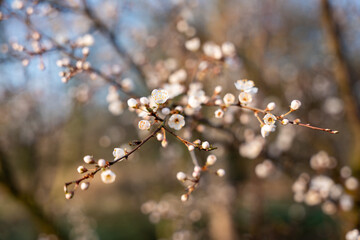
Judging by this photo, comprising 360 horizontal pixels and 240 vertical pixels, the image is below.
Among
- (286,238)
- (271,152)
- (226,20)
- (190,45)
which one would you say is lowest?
(286,238)

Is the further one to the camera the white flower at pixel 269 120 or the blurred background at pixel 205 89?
the blurred background at pixel 205 89

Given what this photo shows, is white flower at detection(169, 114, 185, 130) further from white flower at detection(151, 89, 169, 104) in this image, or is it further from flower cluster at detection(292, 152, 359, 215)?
flower cluster at detection(292, 152, 359, 215)

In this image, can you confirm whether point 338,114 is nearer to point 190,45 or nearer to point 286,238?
point 286,238

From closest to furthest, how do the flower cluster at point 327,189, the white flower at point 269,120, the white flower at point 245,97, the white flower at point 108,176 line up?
the white flower at point 108,176, the white flower at point 269,120, the white flower at point 245,97, the flower cluster at point 327,189

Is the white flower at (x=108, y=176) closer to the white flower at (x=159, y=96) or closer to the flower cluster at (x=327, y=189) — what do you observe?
the white flower at (x=159, y=96)

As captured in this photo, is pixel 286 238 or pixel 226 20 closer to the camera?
pixel 226 20

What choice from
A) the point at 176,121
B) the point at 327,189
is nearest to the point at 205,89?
the point at 327,189

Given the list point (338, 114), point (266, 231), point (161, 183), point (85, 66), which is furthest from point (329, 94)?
point (85, 66)

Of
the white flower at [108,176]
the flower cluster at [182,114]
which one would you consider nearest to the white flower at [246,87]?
the flower cluster at [182,114]
